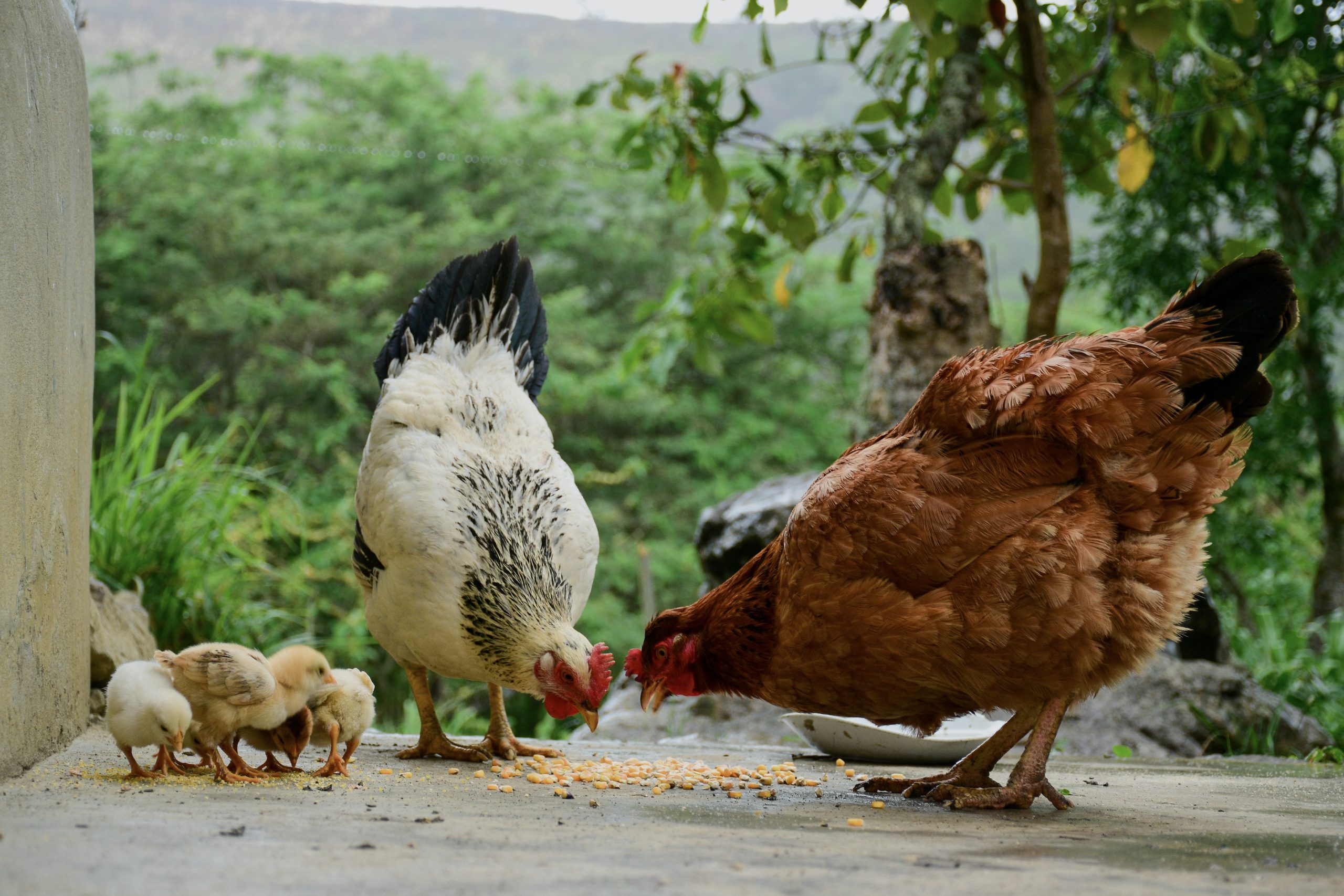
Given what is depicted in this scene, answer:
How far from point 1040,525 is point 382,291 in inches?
442

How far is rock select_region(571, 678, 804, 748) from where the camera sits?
5559 mm

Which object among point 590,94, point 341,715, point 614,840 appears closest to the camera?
point 614,840

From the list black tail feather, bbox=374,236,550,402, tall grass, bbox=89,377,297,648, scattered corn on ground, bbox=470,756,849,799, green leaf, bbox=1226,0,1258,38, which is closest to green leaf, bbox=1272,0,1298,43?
green leaf, bbox=1226,0,1258,38

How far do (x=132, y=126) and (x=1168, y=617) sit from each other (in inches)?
521

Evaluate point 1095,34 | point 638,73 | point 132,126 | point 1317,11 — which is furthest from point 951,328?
point 132,126

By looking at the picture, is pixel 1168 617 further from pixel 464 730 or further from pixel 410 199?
pixel 410 199

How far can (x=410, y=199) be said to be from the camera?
1362 centimetres

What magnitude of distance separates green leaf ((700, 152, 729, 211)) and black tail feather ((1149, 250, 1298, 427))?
2.89 meters

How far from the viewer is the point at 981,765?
2.88m

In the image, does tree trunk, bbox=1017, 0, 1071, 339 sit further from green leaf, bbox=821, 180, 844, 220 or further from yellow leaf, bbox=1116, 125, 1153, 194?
green leaf, bbox=821, 180, 844, 220

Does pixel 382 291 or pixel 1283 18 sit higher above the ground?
pixel 382 291

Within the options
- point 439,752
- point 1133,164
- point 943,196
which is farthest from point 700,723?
point 1133,164

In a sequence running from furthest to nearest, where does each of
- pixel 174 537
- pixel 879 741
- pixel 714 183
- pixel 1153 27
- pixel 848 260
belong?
1. pixel 848 260
2. pixel 714 183
3. pixel 174 537
4. pixel 1153 27
5. pixel 879 741

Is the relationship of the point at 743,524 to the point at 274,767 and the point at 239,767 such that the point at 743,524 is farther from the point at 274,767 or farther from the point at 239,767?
the point at 239,767
